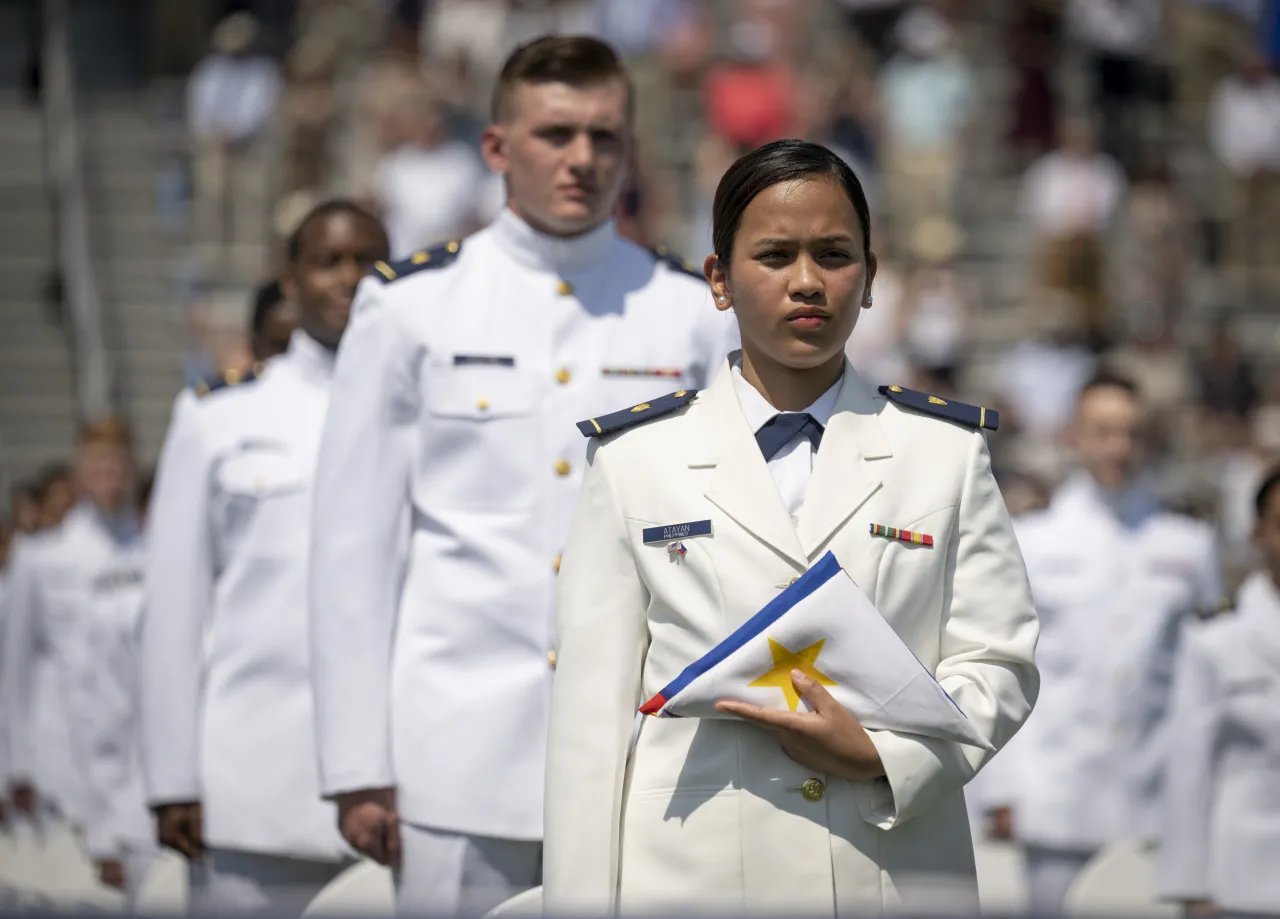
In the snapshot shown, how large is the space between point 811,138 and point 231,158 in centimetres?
428

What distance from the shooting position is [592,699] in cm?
381

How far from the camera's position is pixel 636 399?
5.09 meters

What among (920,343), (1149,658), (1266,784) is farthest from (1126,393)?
(920,343)

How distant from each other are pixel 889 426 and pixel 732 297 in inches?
13.6

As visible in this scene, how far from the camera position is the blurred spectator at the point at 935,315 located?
1470 cm

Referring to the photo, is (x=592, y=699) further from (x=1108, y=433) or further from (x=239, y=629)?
(x=1108, y=433)

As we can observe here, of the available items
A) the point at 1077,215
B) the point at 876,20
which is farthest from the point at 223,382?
the point at 876,20

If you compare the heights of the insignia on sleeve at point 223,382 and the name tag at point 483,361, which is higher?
the name tag at point 483,361

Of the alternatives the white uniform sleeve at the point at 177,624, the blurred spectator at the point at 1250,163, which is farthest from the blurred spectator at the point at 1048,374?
the white uniform sleeve at the point at 177,624

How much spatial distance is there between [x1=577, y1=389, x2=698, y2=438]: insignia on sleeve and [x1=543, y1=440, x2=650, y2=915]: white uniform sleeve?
0.16 feet

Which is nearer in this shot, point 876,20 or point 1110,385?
point 1110,385

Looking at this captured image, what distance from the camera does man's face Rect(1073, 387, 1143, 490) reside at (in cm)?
873

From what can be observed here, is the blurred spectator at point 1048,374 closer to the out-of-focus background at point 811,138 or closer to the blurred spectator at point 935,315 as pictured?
the out-of-focus background at point 811,138

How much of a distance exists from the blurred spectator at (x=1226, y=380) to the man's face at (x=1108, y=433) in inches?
253
